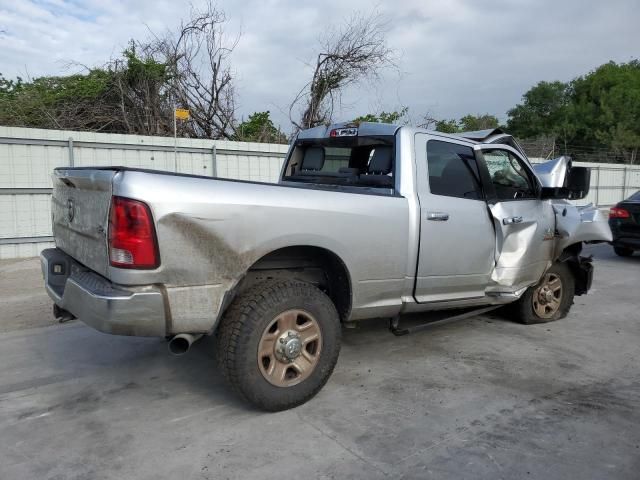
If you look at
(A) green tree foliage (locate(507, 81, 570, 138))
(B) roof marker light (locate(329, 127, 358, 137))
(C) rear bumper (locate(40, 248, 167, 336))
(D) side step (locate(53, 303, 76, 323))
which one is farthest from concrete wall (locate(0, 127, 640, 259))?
(A) green tree foliage (locate(507, 81, 570, 138))

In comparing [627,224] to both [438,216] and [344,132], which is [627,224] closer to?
[438,216]

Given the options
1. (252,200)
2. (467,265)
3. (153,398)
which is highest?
(252,200)

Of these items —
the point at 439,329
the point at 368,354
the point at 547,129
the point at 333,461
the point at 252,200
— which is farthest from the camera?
the point at 547,129

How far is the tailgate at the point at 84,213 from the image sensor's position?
120 inches

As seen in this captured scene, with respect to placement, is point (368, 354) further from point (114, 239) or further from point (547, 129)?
point (547, 129)

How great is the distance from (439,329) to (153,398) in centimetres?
291

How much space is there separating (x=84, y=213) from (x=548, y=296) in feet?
14.9

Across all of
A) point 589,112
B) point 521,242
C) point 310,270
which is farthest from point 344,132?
point 589,112

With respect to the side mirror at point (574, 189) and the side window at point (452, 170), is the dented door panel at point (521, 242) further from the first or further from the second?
the side window at point (452, 170)

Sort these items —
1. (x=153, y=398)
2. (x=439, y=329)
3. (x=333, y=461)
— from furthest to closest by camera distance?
(x=439, y=329) → (x=153, y=398) → (x=333, y=461)

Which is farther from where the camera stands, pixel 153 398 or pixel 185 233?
pixel 153 398

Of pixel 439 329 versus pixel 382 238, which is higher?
pixel 382 238

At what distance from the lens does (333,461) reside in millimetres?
2916

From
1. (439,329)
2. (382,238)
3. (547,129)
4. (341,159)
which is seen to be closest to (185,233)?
(382,238)
